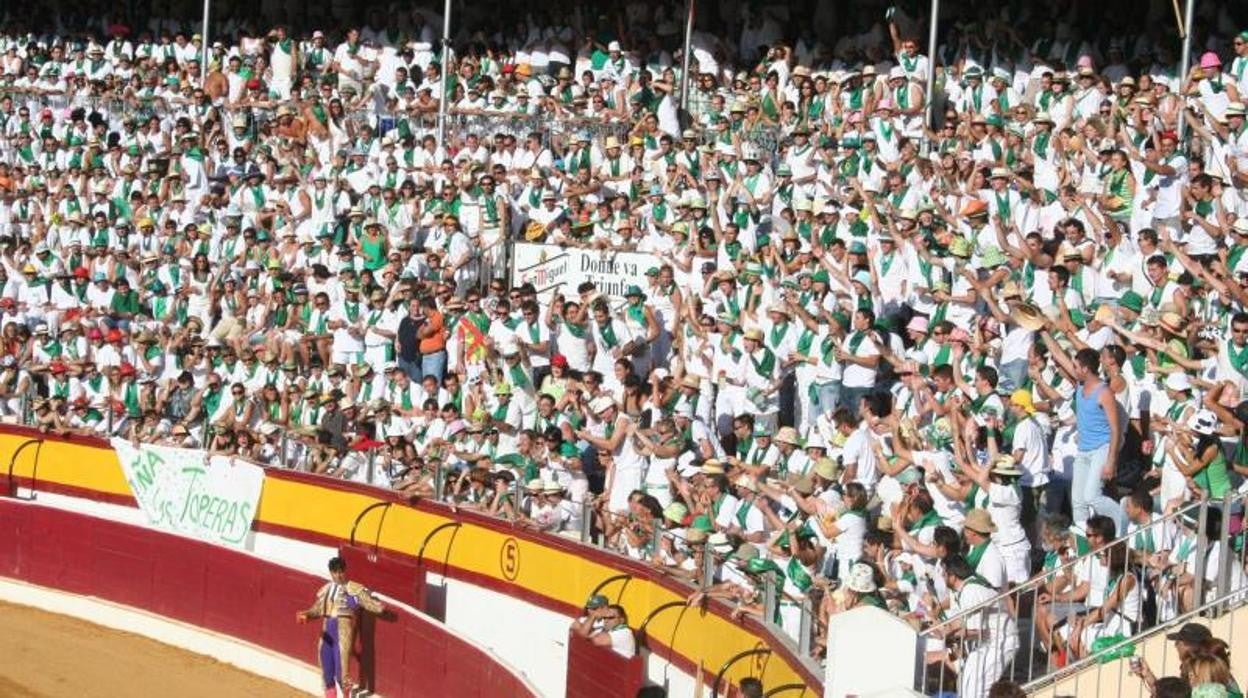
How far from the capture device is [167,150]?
2625 cm

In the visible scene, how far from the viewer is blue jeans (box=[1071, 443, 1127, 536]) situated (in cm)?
1388

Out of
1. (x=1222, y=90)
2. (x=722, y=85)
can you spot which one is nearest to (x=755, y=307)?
(x=1222, y=90)

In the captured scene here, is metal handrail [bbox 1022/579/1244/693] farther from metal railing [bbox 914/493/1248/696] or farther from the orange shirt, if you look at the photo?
the orange shirt

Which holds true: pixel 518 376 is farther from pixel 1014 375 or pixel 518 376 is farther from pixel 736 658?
pixel 736 658

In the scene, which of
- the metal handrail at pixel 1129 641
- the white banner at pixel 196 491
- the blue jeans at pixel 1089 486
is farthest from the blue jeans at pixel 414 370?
the metal handrail at pixel 1129 641

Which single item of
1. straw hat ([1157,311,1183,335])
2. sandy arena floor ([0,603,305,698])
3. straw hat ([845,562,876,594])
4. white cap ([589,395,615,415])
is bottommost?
sandy arena floor ([0,603,305,698])

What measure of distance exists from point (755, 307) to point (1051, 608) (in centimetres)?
672

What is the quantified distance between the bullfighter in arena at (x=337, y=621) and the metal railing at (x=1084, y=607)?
6.77 metres

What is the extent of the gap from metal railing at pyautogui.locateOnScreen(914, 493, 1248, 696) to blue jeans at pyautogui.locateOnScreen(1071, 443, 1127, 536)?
209cm

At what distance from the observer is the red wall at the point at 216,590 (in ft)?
55.5

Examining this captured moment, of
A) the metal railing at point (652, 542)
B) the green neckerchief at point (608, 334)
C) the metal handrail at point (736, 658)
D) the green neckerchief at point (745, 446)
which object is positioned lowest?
the metal handrail at point (736, 658)

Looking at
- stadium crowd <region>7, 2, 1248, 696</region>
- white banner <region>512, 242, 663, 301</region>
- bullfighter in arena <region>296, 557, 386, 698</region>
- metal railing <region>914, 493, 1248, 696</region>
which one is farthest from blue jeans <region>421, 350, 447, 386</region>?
metal railing <region>914, 493, 1248, 696</region>

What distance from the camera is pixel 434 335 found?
1998 cm

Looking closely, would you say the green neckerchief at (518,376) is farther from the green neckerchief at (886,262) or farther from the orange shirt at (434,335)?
the green neckerchief at (886,262)
